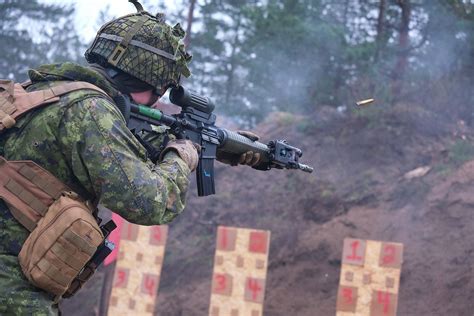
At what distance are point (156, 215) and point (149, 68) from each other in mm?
669

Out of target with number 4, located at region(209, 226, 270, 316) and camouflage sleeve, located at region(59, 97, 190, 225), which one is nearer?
camouflage sleeve, located at region(59, 97, 190, 225)

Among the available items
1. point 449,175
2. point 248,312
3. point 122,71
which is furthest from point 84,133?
point 449,175

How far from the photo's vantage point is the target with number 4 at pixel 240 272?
8266 millimetres

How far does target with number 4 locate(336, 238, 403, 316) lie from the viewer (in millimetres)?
7672

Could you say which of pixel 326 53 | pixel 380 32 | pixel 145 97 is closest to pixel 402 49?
pixel 380 32

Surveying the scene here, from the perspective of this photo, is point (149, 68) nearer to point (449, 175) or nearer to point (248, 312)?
point (248, 312)

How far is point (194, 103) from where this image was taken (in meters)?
3.57

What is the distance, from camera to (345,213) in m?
11.8

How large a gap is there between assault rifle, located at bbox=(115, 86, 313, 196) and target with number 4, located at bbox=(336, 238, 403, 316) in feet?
13.0

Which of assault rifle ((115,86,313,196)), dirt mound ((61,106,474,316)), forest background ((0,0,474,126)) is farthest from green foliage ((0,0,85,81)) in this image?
assault rifle ((115,86,313,196))

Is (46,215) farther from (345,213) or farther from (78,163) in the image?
(345,213)

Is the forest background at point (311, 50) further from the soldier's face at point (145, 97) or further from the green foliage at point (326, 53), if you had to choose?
the soldier's face at point (145, 97)

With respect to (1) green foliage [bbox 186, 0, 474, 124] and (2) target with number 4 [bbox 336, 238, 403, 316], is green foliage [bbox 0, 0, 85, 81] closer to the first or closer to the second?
(1) green foliage [bbox 186, 0, 474, 124]

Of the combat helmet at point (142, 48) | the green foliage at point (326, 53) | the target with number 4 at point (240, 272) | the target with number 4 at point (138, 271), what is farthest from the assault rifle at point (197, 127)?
the green foliage at point (326, 53)
